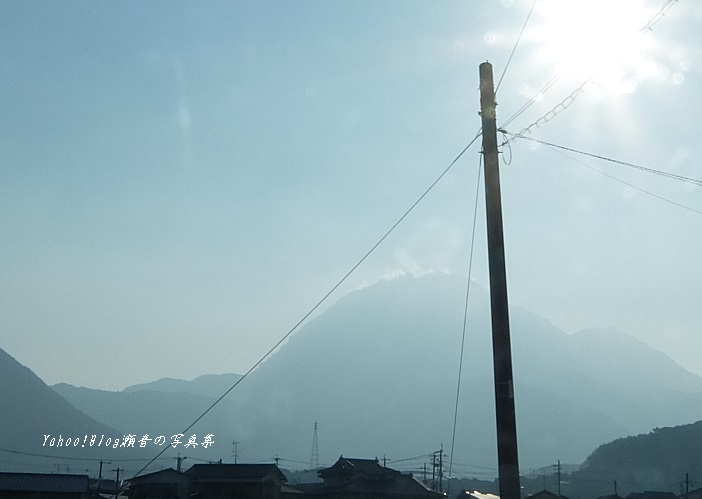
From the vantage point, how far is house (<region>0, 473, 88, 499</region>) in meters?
57.7

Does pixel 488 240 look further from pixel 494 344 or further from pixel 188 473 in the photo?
pixel 188 473

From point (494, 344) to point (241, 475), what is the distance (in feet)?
185

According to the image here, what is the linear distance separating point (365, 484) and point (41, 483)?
2712cm

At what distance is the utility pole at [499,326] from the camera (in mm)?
11344

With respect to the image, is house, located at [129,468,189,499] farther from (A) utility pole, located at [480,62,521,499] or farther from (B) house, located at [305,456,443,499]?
(A) utility pole, located at [480,62,521,499]

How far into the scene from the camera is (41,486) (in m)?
59.0

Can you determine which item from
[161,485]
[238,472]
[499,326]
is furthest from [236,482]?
[499,326]

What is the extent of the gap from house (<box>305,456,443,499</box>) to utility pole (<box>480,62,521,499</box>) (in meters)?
56.1

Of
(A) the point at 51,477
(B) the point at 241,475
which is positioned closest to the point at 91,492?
(A) the point at 51,477

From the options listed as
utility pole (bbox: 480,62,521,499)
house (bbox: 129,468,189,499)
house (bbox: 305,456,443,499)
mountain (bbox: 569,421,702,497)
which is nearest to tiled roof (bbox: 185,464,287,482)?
house (bbox: 129,468,189,499)

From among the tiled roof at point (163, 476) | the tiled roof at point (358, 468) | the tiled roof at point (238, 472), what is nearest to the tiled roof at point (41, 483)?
the tiled roof at point (163, 476)

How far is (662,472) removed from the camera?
15362cm

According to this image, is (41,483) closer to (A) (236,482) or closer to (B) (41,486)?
(B) (41,486)

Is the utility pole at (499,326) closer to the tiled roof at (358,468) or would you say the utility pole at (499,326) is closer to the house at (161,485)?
the tiled roof at (358,468)
